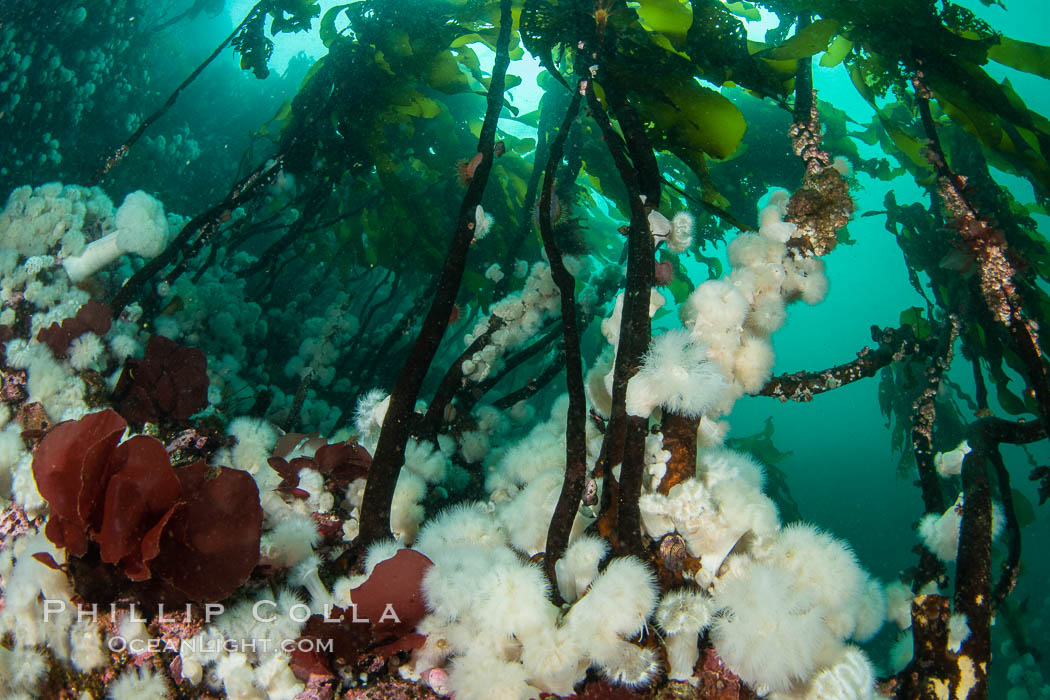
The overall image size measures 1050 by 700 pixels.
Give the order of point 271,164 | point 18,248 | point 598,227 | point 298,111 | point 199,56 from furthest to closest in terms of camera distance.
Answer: point 199,56 < point 598,227 < point 298,111 < point 271,164 < point 18,248

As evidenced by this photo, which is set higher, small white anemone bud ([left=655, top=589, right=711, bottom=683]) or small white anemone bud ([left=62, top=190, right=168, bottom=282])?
small white anemone bud ([left=62, top=190, right=168, bottom=282])

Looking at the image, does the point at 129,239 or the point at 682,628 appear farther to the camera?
the point at 129,239

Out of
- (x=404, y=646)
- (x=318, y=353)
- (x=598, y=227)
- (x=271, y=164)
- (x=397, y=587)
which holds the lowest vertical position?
(x=404, y=646)

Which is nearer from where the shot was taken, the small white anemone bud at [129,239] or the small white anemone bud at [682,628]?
the small white anemone bud at [682,628]

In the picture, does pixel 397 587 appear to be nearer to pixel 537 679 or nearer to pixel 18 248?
pixel 537 679

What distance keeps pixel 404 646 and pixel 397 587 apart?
0.18 m

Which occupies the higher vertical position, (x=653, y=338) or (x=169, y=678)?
(x=653, y=338)

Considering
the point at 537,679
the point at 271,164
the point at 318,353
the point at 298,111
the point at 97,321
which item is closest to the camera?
the point at 537,679

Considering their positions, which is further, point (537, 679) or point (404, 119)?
point (404, 119)

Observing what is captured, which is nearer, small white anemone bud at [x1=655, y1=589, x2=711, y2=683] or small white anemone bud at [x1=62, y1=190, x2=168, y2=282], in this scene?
small white anemone bud at [x1=655, y1=589, x2=711, y2=683]

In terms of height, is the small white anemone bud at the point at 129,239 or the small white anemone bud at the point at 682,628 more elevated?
the small white anemone bud at the point at 129,239

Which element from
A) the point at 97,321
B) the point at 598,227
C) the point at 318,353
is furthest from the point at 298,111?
the point at 598,227

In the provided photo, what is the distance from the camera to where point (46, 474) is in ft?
4.55

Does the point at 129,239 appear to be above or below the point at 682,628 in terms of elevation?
above
